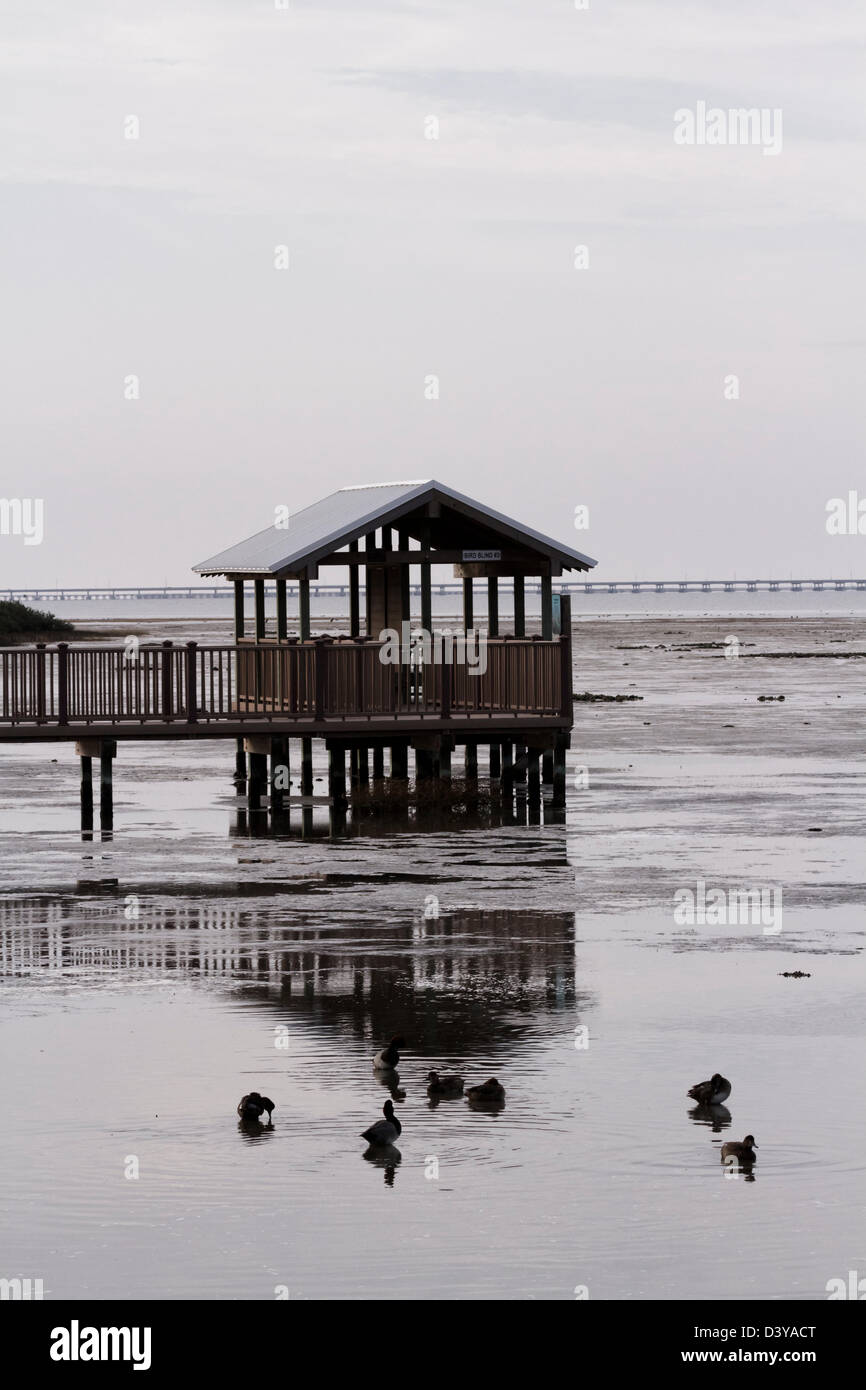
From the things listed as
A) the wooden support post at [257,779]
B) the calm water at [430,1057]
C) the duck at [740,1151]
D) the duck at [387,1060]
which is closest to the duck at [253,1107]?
the calm water at [430,1057]

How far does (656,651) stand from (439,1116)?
322 feet

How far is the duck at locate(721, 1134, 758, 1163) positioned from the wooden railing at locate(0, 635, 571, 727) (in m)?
18.3

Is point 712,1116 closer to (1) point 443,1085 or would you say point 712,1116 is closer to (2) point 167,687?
(1) point 443,1085

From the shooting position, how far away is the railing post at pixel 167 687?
30.6 metres

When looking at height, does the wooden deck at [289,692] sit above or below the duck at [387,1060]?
above

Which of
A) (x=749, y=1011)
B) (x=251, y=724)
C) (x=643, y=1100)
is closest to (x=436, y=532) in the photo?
(x=251, y=724)

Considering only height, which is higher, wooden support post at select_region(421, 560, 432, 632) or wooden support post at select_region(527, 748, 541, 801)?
wooden support post at select_region(421, 560, 432, 632)

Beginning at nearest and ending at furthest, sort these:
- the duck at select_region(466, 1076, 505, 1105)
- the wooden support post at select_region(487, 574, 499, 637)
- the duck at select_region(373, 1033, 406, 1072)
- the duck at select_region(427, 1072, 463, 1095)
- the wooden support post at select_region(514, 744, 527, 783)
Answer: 1. the duck at select_region(466, 1076, 505, 1105)
2. the duck at select_region(427, 1072, 463, 1095)
3. the duck at select_region(373, 1033, 406, 1072)
4. the wooden support post at select_region(514, 744, 527, 783)
5. the wooden support post at select_region(487, 574, 499, 637)

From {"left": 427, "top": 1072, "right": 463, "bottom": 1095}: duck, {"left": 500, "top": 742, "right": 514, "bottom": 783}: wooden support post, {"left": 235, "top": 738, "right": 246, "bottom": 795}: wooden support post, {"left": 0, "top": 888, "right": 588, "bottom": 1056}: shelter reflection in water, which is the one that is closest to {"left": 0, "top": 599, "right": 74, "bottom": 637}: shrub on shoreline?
{"left": 235, "top": 738, "right": 246, "bottom": 795}: wooden support post

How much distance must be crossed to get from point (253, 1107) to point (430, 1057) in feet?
6.56

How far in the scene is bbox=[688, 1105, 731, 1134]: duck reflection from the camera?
43.0ft

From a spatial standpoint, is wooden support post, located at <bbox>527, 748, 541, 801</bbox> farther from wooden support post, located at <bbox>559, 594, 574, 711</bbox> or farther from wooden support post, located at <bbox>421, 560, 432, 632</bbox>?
wooden support post, located at <bbox>421, 560, 432, 632</bbox>

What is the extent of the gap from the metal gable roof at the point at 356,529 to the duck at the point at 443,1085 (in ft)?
59.0

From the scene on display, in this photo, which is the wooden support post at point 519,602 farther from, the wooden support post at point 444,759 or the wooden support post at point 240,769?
the wooden support post at point 240,769
